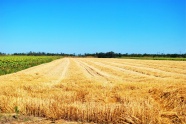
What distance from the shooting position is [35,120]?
7.94 meters

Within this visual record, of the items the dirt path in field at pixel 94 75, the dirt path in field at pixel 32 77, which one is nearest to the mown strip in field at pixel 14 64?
the dirt path in field at pixel 94 75

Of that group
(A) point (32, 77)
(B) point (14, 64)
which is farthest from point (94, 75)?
(B) point (14, 64)

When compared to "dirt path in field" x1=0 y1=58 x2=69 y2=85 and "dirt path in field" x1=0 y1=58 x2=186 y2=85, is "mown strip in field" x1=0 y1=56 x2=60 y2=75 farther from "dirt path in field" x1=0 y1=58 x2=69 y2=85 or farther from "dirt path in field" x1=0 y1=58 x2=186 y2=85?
"dirt path in field" x1=0 y1=58 x2=69 y2=85

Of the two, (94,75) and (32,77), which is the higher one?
(32,77)

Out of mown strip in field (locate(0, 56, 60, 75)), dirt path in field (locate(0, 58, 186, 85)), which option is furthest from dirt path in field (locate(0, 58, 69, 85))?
mown strip in field (locate(0, 56, 60, 75))

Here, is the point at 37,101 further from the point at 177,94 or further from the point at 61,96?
the point at 177,94

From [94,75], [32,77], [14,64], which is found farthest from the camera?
[14,64]

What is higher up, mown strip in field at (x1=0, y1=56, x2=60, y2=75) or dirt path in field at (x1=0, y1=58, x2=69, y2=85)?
dirt path in field at (x1=0, y1=58, x2=69, y2=85)

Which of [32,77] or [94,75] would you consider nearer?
[32,77]

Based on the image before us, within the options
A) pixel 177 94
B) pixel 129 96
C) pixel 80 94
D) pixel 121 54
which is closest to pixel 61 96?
→ pixel 80 94

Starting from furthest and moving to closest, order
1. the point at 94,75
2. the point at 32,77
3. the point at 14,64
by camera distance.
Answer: the point at 14,64 < the point at 94,75 < the point at 32,77

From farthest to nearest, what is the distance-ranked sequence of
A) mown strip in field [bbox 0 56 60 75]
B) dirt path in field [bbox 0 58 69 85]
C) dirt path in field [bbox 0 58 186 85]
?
mown strip in field [bbox 0 56 60 75] → dirt path in field [bbox 0 58 186 85] → dirt path in field [bbox 0 58 69 85]

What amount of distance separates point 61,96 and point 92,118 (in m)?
3.11

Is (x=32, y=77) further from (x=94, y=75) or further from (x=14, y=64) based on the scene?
(x=14, y=64)
